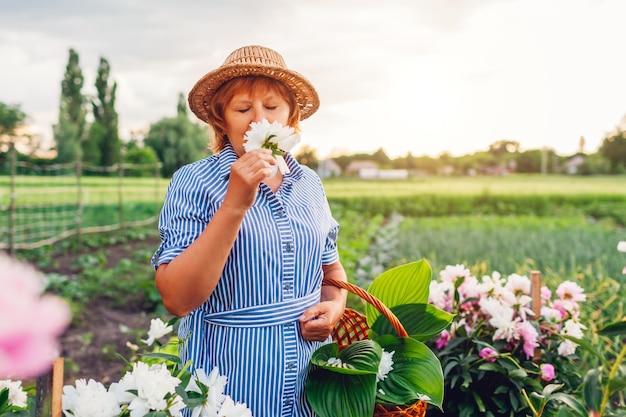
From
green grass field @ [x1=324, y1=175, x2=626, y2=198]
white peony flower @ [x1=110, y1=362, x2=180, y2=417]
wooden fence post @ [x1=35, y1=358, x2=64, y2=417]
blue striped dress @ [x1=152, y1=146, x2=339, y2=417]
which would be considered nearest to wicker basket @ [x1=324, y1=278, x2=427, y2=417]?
blue striped dress @ [x1=152, y1=146, x2=339, y2=417]

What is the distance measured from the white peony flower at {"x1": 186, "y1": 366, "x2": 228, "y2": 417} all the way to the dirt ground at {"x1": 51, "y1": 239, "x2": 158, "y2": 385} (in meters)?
1.96

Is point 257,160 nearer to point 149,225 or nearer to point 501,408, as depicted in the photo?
point 501,408

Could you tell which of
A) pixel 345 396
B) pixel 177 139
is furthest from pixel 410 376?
pixel 177 139

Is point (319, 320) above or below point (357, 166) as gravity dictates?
below

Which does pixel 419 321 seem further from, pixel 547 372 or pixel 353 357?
pixel 547 372

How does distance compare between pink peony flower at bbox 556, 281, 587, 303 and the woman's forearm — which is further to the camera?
pink peony flower at bbox 556, 281, 587, 303

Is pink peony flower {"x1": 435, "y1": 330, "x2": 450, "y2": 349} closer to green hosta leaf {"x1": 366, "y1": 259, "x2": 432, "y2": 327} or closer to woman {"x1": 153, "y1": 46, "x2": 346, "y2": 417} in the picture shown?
green hosta leaf {"x1": 366, "y1": 259, "x2": 432, "y2": 327}

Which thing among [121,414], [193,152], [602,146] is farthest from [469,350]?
[193,152]

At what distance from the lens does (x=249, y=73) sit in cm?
115

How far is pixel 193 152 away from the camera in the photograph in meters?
20.3

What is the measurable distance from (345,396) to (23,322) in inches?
32.6

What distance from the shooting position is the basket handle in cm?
113

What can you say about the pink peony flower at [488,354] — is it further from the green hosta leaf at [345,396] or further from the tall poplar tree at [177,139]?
the tall poplar tree at [177,139]

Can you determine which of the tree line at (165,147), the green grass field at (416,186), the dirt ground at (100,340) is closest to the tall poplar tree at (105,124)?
the tree line at (165,147)
